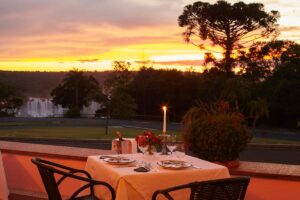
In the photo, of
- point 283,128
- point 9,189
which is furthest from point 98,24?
point 283,128

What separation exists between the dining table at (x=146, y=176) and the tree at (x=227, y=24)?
1479 inches

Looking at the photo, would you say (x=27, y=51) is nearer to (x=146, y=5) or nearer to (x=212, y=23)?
(x=146, y=5)

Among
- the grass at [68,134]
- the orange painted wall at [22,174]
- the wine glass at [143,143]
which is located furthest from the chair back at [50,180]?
the grass at [68,134]

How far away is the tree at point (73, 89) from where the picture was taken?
214 feet

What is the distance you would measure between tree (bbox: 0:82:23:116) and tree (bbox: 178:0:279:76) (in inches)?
1016

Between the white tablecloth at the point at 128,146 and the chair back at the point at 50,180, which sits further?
the white tablecloth at the point at 128,146

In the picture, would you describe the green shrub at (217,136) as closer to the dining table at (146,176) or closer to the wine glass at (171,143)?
the wine glass at (171,143)

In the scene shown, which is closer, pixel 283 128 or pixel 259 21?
pixel 283 128

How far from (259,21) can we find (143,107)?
13418 mm

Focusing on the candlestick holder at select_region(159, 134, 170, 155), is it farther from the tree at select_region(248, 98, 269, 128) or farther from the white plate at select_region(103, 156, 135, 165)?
the tree at select_region(248, 98, 269, 128)

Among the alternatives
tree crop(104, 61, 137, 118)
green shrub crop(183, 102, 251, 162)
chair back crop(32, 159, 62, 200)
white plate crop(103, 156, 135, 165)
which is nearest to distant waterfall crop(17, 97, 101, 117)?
tree crop(104, 61, 137, 118)

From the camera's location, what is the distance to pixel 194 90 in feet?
145

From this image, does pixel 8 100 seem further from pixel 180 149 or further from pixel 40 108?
pixel 180 149

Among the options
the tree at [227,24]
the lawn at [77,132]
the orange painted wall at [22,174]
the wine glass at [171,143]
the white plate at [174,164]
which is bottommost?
the lawn at [77,132]
